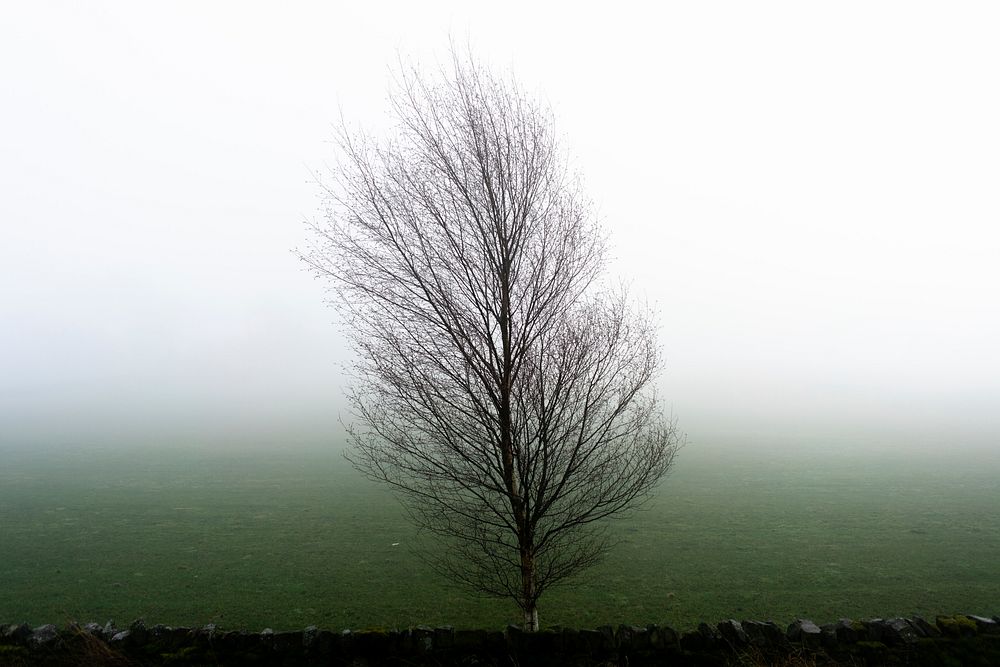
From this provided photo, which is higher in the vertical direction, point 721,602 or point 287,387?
point 287,387

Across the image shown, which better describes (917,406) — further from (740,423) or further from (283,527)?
(283,527)

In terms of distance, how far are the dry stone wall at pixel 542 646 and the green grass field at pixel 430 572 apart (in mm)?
2224

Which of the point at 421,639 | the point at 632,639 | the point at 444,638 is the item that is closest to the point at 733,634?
the point at 632,639

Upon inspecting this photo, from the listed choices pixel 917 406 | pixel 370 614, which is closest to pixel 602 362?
pixel 370 614

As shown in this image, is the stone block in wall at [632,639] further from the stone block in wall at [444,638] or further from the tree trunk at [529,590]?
the stone block in wall at [444,638]

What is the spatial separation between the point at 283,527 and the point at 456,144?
12245mm

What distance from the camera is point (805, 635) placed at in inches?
260

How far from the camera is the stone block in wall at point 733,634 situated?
21.4 ft

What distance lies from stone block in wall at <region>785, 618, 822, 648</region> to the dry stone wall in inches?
0.4

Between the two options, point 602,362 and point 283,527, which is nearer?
point 602,362

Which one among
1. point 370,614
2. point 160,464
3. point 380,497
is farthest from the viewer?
point 160,464

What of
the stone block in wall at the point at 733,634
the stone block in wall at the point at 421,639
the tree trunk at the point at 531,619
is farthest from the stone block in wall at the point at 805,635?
the stone block in wall at the point at 421,639

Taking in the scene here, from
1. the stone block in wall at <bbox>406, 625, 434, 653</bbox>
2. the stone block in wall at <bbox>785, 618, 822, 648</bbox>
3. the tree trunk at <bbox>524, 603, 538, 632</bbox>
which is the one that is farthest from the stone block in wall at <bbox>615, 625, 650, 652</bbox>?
the stone block in wall at <bbox>406, 625, 434, 653</bbox>

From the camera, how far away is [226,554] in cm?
1266
